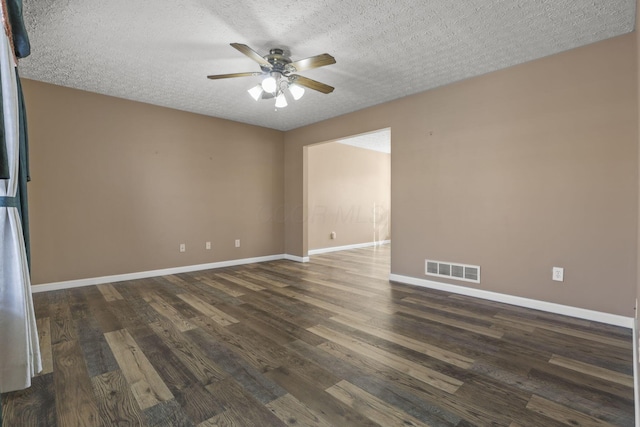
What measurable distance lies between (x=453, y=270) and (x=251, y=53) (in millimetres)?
3182

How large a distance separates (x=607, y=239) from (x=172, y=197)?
5.21 m

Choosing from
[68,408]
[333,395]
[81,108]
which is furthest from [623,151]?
[81,108]

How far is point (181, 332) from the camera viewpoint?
250 cm

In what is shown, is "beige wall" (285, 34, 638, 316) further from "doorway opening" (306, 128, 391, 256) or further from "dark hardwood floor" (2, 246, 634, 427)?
"doorway opening" (306, 128, 391, 256)

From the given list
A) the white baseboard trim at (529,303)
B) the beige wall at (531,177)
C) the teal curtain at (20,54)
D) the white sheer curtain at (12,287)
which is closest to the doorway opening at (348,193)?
the beige wall at (531,177)

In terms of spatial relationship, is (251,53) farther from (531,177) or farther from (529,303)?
(529,303)

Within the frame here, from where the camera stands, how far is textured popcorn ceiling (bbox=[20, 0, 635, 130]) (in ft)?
7.37

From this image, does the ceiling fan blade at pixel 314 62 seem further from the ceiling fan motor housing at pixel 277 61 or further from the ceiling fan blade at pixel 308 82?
the ceiling fan blade at pixel 308 82

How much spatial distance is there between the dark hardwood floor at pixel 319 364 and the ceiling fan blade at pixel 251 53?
7.43 ft

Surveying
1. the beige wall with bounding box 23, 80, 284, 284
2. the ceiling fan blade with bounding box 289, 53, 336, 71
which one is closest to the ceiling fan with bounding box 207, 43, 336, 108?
the ceiling fan blade with bounding box 289, 53, 336, 71

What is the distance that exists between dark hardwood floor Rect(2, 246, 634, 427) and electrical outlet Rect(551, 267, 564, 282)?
36 cm

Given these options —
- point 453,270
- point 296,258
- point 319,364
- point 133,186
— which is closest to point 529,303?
point 453,270

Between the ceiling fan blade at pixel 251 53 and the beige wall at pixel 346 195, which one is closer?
the ceiling fan blade at pixel 251 53

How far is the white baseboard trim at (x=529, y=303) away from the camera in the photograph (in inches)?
104
